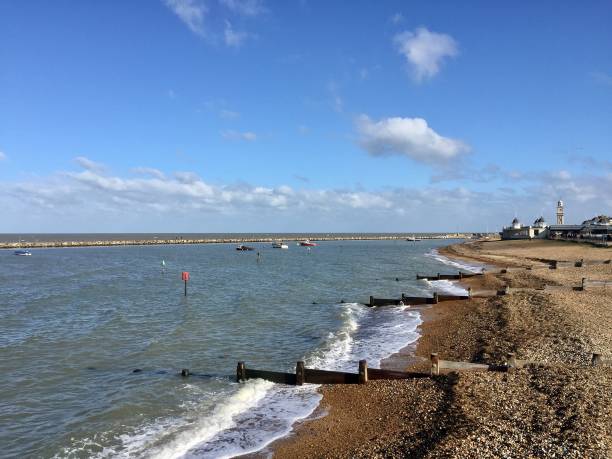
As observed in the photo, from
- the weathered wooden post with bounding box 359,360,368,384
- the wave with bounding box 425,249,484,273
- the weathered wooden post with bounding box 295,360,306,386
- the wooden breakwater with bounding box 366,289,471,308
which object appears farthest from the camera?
the wave with bounding box 425,249,484,273

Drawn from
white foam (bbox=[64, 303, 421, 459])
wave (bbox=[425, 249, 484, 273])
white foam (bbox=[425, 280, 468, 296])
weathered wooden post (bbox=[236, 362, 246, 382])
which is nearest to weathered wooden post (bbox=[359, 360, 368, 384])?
white foam (bbox=[64, 303, 421, 459])

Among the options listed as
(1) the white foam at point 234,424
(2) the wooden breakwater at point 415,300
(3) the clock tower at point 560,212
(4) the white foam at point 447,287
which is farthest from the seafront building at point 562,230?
(1) the white foam at point 234,424

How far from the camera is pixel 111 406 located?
15.1 meters

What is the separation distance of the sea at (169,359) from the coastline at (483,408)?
4.73 ft

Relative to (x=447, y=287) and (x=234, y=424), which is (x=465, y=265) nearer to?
(x=447, y=287)

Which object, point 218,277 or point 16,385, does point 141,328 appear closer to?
point 16,385

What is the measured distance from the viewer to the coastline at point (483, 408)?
10102mm

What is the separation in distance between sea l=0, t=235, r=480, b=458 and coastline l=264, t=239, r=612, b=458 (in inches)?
56.7

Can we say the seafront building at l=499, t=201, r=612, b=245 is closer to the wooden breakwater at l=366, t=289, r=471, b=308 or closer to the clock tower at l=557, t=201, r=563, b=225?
the clock tower at l=557, t=201, r=563, b=225

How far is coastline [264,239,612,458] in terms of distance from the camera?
33.1 feet

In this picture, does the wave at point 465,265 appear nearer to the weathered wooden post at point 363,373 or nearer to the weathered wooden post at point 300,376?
the weathered wooden post at point 363,373

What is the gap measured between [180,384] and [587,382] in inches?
529

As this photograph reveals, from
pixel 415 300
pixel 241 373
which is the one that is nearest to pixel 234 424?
pixel 241 373

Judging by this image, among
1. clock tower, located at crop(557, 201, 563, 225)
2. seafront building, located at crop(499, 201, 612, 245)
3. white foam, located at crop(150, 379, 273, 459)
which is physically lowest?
white foam, located at crop(150, 379, 273, 459)
